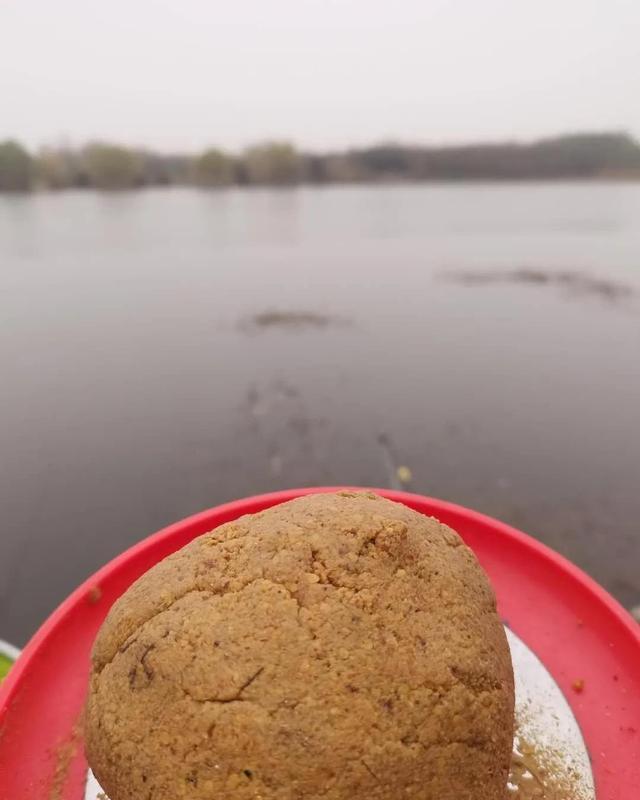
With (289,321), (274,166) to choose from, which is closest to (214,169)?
(274,166)

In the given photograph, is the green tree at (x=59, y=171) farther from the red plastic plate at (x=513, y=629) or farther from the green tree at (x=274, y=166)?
the red plastic plate at (x=513, y=629)

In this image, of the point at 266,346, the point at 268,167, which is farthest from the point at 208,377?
the point at 268,167

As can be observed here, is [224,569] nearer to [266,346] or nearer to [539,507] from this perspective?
[539,507]

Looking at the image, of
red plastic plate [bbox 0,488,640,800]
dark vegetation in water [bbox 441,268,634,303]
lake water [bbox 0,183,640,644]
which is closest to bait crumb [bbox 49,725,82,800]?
red plastic plate [bbox 0,488,640,800]

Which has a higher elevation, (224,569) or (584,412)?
(224,569)

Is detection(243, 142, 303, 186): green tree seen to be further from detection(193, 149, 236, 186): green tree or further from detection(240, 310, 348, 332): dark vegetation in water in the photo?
detection(240, 310, 348, 332): dark vegetation in water

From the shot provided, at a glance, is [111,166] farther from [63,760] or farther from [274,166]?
[63,760]
